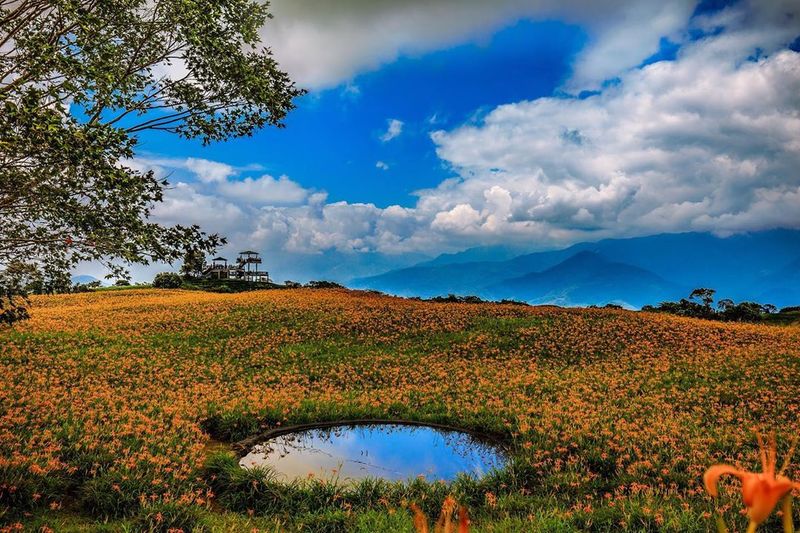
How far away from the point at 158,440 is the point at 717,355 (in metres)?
22.8

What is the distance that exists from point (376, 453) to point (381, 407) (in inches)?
124

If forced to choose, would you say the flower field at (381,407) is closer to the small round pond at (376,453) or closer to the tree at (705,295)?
the small round pond at (376,453)

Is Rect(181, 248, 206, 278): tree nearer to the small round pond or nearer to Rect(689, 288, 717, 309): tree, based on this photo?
the small round pond

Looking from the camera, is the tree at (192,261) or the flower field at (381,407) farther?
the tree at (192,261)

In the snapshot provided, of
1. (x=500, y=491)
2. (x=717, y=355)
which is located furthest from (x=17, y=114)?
(x=717, y=355)

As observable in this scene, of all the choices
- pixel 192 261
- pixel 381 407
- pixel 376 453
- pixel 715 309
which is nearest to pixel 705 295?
pixel 715 309

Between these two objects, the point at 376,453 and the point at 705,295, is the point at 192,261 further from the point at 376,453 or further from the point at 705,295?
the point at 705,295

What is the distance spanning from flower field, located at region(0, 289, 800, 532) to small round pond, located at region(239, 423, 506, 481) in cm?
71

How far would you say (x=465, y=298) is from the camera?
42781mm

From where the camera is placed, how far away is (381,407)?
15812mm

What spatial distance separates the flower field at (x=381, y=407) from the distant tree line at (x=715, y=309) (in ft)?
23.7

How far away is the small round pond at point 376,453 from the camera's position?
11.4 metres

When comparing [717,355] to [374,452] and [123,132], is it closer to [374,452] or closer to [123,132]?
[374,452]

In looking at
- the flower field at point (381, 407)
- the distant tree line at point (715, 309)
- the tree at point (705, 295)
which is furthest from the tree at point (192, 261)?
the tree at point (705, 295)
